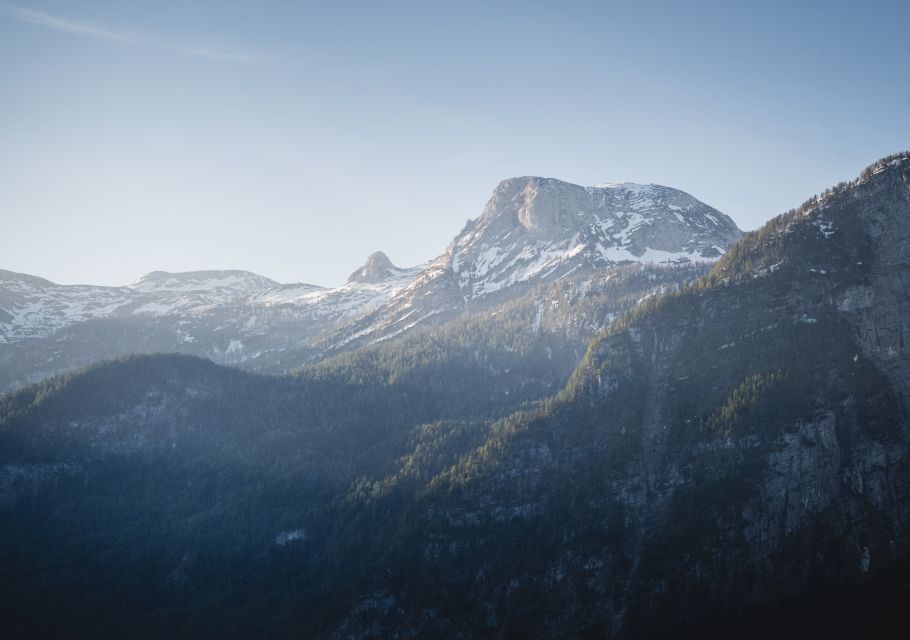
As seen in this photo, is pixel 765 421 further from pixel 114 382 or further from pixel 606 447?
pixel 114 382

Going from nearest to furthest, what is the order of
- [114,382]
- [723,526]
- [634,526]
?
[723,526] < [634,526] < [114,382]

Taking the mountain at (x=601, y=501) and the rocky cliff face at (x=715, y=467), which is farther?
the mountain at (x=601, y=501)

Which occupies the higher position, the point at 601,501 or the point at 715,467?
the point at 715,467

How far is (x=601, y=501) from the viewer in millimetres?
138500

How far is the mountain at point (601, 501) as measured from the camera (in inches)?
4771

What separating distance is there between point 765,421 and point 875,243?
153 feet

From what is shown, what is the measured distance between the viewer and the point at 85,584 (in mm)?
139000

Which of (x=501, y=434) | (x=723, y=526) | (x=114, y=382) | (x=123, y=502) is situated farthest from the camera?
(x=114, y=382)

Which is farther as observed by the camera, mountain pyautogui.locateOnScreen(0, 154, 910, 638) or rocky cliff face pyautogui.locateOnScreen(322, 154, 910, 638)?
mountain pyautogui.locateOnScreen(0, 154, 910, 638)

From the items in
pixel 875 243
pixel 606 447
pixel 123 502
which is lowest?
pixel 123 502

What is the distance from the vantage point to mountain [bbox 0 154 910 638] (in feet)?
398

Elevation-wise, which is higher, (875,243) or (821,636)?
(875,243)

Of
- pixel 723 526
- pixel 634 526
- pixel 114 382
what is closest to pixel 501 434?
pixel 634 526

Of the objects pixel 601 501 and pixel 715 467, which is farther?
pixel 601 501
